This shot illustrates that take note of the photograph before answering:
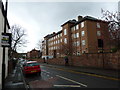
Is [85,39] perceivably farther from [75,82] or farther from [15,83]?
[15,83]

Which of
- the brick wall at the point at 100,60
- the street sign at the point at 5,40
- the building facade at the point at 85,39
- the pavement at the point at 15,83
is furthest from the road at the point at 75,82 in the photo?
the building facade at the point at 85,39

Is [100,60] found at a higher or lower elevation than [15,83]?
higher

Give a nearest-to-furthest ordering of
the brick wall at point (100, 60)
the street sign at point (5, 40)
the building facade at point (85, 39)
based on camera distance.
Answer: the street sign at point (5, 40) → the brick wall at point (100, 60) → the building facade at point (85, 39)

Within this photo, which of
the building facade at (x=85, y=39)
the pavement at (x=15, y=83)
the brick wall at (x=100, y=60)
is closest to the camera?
the pavement at (x=15, y=83)

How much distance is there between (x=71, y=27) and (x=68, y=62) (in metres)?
24.0

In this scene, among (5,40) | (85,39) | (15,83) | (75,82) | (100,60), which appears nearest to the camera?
(5,40)

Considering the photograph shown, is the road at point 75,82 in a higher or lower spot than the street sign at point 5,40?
lower

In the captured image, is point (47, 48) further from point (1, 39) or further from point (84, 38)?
point (1, 39)

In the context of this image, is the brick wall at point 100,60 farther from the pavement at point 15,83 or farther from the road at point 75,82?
the pavement at point 15,83

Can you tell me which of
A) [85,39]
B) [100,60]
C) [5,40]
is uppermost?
[85,39]

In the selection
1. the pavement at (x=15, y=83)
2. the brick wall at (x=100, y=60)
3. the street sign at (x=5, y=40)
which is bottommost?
the pavement at (x=15, y=83)

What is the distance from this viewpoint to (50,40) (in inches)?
2842

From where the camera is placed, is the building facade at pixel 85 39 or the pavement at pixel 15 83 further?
the building facade at pixel 85 39

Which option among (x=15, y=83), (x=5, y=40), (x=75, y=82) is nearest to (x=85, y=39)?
(x=75, y=82)
